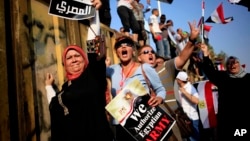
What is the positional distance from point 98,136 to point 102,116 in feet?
0.61

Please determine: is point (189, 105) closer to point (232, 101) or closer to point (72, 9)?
point (232, 101)

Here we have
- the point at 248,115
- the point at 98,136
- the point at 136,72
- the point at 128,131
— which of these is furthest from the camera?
the point at 248,115

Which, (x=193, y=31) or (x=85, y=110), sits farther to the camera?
(x=193, y=31)

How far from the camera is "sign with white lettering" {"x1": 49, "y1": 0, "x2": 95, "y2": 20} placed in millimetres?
2541

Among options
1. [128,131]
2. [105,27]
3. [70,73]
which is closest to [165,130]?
[128,131]

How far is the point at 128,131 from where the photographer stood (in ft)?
9.38

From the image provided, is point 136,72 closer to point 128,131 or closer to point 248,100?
point 128,131

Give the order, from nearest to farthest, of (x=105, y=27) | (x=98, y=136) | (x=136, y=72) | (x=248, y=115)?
(x=98, y=136)
(x=136, y=72)
(x=248, y=115)
(x=105, y=27)

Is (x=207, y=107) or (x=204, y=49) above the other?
(x=204, y=49)

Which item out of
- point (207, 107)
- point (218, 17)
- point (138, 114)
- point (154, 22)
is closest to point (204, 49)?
point (138, 114)

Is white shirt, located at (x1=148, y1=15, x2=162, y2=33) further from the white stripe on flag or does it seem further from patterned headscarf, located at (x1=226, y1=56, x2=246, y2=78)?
patterned headscarf, located at (x1=226, y1=56, x2=246, y2=78)

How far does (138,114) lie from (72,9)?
118 cm

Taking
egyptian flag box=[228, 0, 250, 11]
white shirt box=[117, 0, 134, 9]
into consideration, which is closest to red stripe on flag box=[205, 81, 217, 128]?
egyptian flag box=[228, 0, 250, 11]

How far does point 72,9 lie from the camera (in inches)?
103
